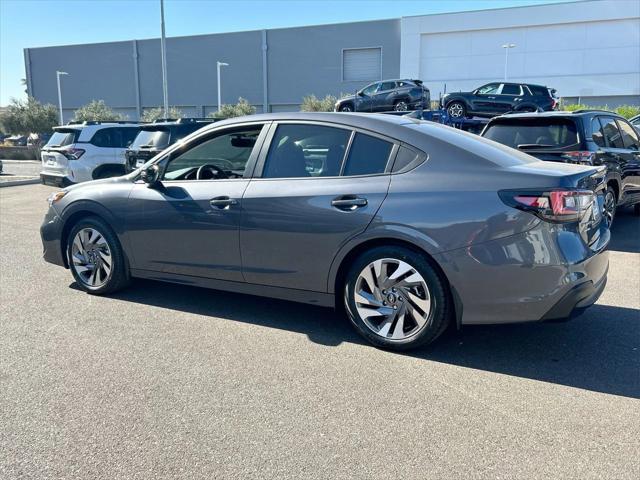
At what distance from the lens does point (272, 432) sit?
294 centimetres

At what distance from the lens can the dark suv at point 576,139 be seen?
7281 mm

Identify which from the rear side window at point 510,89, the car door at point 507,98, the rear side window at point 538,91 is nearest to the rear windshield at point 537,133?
the car door at point 507,98

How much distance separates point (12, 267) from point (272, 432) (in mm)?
5034

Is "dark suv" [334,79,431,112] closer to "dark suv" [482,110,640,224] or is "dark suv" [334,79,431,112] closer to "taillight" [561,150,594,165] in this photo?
"dark suv" [482,110,640,224]

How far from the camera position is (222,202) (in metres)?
4.46

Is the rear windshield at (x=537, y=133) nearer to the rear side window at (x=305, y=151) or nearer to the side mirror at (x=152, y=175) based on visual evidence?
the rear side window at (x=305, y=151)

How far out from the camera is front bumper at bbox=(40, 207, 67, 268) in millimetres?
5469

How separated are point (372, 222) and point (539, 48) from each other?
154 feet

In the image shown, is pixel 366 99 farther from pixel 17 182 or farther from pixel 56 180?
pixel 17 182

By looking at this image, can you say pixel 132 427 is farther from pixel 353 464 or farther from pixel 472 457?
pixel 472 457

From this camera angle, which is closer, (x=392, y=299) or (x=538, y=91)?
(x=392, y=299)

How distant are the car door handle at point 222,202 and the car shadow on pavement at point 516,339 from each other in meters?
1.01

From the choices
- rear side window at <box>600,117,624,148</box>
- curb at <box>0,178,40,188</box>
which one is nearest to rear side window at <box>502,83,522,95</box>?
rear side window at <box>600,117,624,148</box>

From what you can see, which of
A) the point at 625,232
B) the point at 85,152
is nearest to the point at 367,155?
the point at 625,232
